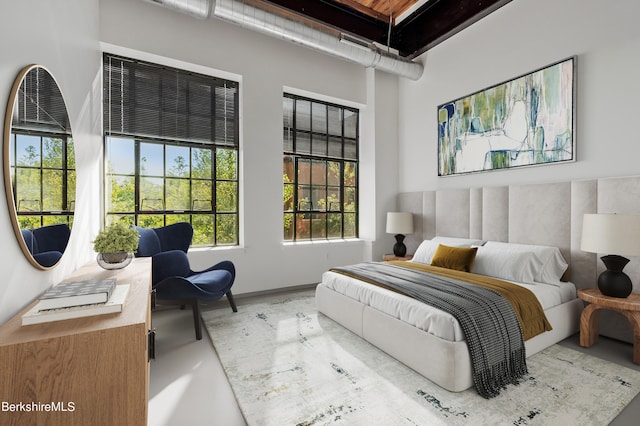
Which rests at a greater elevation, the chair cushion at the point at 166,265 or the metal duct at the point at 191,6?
the metal duct at the point at 191,6

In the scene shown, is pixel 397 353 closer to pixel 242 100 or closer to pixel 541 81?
pixel 541 81

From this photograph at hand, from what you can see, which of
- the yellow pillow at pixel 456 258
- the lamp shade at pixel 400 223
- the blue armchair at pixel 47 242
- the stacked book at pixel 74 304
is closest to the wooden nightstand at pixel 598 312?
the yellow pillow at pixel 456 258

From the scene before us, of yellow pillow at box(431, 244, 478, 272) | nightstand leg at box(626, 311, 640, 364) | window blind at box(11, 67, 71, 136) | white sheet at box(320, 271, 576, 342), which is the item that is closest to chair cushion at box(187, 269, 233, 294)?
Answer: white sheet at box(320, 271, 576, 342)

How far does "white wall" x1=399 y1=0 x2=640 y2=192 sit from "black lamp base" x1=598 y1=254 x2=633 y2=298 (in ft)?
2.83

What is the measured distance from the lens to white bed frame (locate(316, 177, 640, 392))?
2.04m

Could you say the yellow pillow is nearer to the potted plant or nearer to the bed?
the bed

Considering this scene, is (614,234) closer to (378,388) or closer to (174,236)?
(378,388)

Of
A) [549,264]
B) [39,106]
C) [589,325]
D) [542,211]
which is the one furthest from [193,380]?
[542,211]

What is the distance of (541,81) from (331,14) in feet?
9.14

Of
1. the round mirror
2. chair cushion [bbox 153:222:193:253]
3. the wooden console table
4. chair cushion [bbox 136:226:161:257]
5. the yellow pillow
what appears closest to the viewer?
the wooden console table

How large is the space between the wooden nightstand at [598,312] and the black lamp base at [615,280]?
1.9 inches

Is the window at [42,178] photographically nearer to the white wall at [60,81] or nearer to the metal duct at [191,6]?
the white wall at [60,81]

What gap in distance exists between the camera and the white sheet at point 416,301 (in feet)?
6.68

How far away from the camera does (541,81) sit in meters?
3.29
